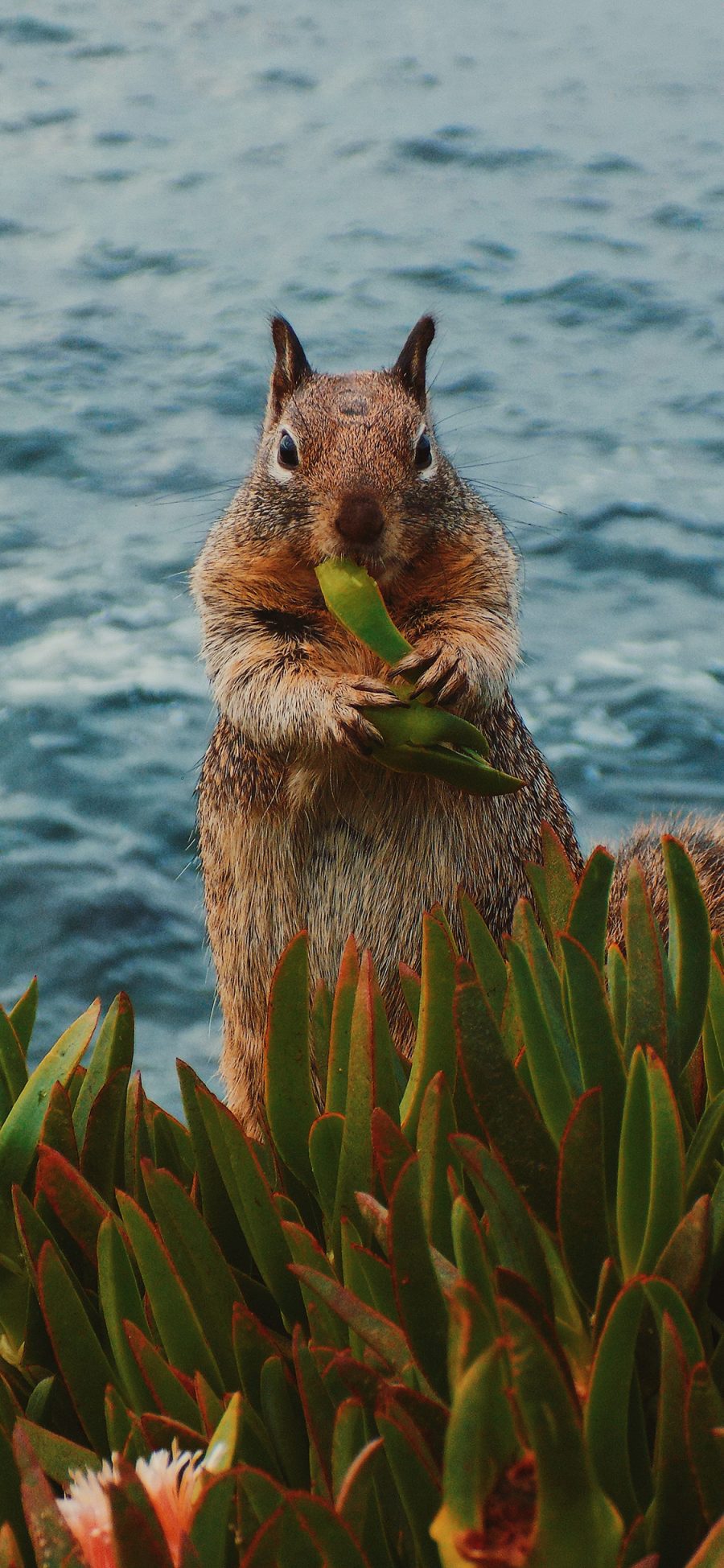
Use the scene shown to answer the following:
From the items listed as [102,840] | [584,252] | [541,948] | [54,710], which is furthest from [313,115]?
[541,948]

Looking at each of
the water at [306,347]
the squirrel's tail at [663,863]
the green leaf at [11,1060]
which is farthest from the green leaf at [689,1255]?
the water at [306,347]

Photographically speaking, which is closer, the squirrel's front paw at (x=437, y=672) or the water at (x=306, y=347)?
the squirrel's front paw at (x=437, y=672)

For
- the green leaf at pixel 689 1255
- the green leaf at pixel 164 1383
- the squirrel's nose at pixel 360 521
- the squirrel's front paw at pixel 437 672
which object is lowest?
the green leaf at pixel 164 1383

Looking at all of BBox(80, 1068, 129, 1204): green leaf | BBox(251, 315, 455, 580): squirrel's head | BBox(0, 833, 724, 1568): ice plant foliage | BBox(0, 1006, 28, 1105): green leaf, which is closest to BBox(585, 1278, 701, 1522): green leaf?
BBox(0, 833, 724, 1568): ice plant foliage

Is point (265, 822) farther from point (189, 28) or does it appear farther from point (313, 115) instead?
point (189, 28)

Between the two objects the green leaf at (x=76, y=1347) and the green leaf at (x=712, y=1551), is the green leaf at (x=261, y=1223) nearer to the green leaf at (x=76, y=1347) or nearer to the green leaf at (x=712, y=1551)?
the green leaf at (x=76, y=1347)

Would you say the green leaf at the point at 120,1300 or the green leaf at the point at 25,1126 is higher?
the green leaf at the point at 25,1126
